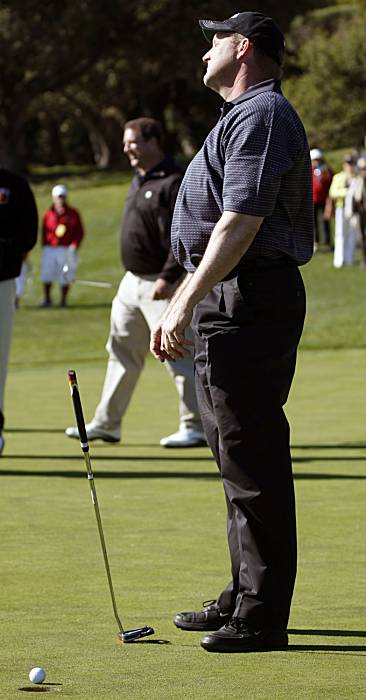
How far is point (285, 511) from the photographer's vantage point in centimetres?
553

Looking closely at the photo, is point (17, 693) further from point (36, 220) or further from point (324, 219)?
point (324, 219)

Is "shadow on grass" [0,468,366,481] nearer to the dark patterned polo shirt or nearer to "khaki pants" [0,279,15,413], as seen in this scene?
"khaki pants" [0,279,15,413]

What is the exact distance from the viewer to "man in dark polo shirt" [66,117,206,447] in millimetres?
11062

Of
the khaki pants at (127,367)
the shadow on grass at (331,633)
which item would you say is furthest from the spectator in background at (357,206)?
the shadow on grass at (331,633)

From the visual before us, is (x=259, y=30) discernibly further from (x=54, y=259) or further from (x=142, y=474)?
(x=54, y=259)

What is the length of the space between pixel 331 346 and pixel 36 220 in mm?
11793

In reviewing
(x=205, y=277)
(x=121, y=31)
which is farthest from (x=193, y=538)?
(x=121, y=31)

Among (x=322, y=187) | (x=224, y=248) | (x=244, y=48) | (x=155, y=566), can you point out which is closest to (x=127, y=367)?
(x=155, y=566)

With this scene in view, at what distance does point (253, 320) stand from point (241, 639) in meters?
1.13

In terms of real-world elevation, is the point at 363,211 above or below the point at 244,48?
below

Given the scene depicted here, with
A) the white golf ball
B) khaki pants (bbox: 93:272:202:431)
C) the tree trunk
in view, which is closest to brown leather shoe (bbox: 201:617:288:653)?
the white golf ball

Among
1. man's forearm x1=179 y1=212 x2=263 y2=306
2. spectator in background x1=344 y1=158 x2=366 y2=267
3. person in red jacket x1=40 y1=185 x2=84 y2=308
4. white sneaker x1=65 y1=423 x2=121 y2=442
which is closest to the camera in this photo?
man's forearm x1=179 y1=212 x2=263 y2=306

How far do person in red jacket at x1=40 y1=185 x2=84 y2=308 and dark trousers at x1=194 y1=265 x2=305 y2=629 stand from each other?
23.6 meters

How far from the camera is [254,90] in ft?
18.0
